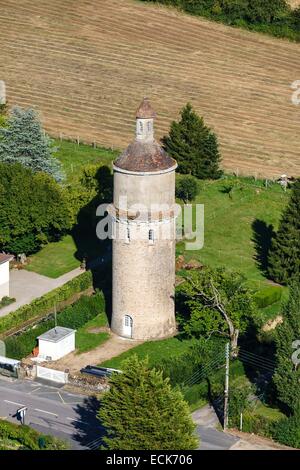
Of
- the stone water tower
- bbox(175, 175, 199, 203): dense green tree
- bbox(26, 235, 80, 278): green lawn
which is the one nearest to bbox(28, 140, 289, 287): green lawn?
bbox(26, 235, 80, 278): green lawn

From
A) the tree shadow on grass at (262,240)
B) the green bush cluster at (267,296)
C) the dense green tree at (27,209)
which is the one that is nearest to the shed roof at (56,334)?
the dense green tree at (27,209)

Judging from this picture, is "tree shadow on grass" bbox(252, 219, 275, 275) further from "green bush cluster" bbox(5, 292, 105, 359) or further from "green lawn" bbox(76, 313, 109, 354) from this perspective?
"green lawn" bbox(76, 313, 109, 354)

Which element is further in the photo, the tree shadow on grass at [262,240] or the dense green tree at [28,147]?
the dense green tree at [28,147]

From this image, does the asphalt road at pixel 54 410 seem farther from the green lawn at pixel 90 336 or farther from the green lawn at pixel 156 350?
the green lawn at pixel 90 336

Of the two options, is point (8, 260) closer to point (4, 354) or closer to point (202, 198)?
point (4, 354)

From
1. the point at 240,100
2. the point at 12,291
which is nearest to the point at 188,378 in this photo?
the point at 12,291

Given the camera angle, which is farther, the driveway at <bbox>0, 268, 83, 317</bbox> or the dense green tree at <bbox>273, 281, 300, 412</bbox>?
the driveway at <bbox>0, 268, 83, 317</bbox>
